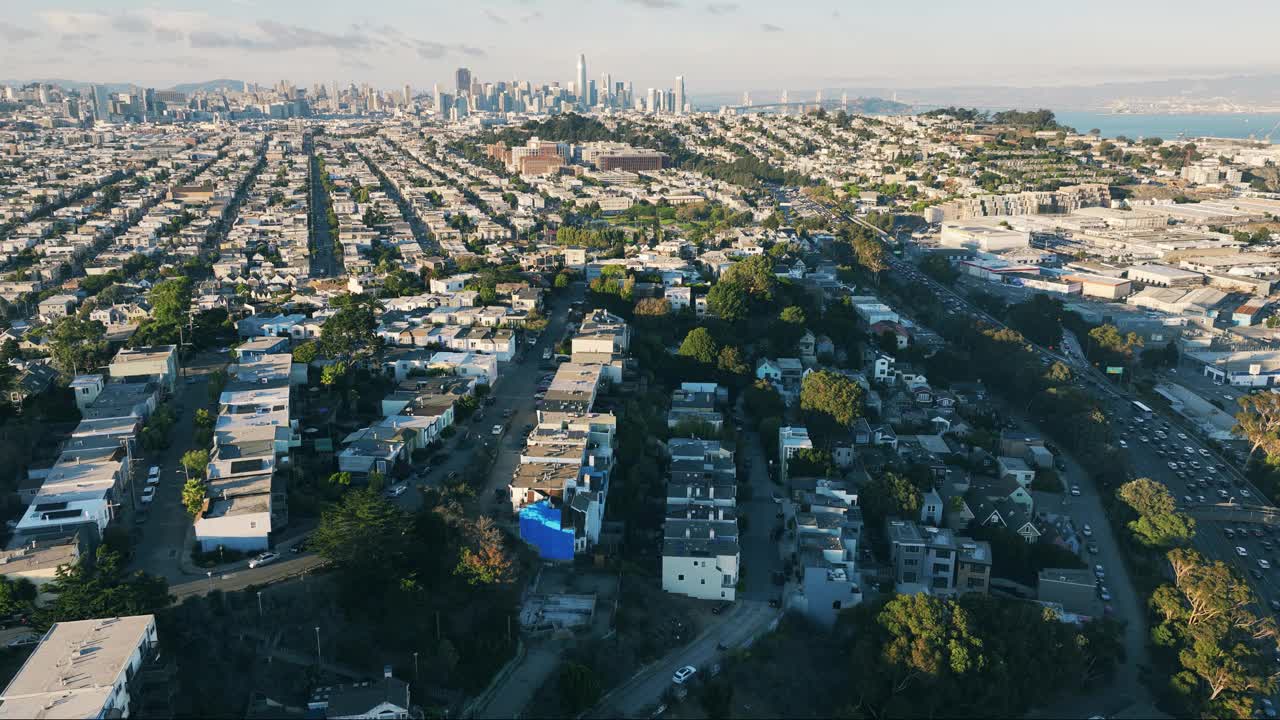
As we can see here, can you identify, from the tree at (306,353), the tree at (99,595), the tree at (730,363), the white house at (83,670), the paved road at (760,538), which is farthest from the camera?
the tree at (730,363)

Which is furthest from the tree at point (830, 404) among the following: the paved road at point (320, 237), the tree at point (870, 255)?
the paved road at point (320, 237)

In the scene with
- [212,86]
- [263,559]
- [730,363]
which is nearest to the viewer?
[263,559]

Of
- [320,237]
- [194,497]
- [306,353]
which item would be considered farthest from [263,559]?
[320,237]

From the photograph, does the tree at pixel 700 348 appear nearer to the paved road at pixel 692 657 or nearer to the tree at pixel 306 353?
the tree at pixel 306 353

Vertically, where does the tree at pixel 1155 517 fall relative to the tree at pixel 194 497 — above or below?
below

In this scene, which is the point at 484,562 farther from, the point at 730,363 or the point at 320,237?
the point at 320,237

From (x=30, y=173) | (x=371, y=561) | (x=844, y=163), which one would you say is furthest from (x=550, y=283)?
(x=30, y=173)
